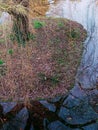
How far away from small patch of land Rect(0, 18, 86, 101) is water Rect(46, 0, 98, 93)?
0.25 metres

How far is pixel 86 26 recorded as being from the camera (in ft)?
33.8

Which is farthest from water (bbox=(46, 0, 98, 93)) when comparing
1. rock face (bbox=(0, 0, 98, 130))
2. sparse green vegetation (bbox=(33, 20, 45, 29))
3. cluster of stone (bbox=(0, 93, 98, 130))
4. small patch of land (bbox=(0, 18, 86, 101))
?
sparse green vegetation (bbox=(33, 20, 45, 29))

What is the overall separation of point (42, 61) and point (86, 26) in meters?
3.61

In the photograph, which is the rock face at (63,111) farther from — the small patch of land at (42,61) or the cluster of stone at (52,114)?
the small patch of land at (42,61)

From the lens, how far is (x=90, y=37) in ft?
30.9

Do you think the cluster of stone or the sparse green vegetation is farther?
the sparse green vegetation

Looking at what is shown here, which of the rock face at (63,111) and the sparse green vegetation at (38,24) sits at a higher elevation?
the sparse green vegetation at (38,24)

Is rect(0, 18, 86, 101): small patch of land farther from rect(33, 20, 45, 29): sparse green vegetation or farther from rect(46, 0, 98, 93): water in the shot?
rect(46, 0, 98, 93): water

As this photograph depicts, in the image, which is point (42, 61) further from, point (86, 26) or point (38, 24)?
point (86, 26)

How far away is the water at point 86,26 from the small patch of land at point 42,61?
254mm

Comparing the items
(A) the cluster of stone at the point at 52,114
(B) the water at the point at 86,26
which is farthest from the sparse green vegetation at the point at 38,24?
(A) the cluster of stone at the point at 52,114

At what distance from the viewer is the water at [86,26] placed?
6.97m

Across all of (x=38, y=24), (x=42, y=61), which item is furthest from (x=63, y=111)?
(x=38, y=24)

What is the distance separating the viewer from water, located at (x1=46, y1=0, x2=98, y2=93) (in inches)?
275
